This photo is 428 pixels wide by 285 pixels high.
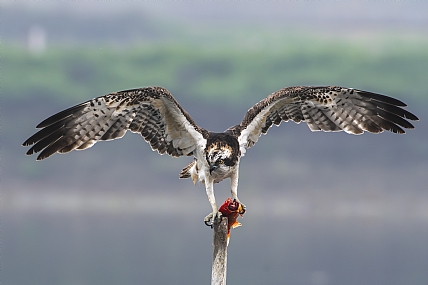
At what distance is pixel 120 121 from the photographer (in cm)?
1030

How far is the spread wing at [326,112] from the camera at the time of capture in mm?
10922

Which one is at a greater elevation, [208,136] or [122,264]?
[122,264]

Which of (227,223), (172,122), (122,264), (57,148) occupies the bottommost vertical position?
(227,223)

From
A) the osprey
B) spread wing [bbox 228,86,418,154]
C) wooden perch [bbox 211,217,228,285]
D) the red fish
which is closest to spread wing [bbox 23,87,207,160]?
the osprey

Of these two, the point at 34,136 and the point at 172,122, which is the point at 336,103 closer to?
the point at 172,122

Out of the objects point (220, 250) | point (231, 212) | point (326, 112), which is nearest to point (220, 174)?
point (231, 212)

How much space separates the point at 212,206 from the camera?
10094 mm

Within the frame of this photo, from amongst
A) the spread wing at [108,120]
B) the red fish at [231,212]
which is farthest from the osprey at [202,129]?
the red fish at [231,212]

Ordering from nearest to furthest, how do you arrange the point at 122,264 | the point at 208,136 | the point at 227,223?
the point at 227,223, the point at 208,136, the point at 122,264

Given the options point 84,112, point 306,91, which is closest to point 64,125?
point 84,112

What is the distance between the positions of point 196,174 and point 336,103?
223cm

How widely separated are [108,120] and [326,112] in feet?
10.4

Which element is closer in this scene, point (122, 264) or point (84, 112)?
point (84, 112)

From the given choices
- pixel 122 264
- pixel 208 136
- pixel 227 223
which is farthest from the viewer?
pixel 122 264
